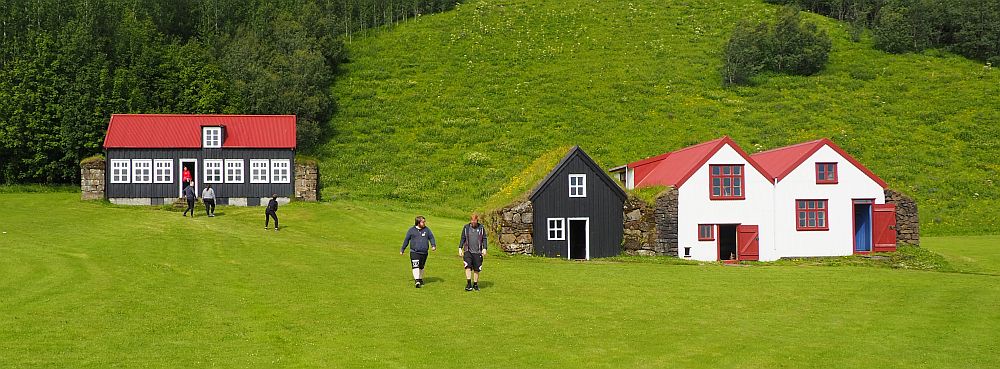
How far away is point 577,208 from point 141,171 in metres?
28.7

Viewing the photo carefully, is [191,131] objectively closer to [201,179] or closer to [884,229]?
[201,179]

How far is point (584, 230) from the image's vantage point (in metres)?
38.7

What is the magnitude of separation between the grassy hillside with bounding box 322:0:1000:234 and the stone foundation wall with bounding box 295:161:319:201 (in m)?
7.00

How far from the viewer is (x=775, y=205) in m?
39.8

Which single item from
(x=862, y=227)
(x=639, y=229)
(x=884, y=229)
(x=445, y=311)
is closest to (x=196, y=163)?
(x=639, y=229)

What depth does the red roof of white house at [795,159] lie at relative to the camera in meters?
40.2

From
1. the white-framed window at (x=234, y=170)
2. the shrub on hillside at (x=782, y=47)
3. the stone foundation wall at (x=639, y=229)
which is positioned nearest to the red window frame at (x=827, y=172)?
the stone foundation wall at (x=639, y=229)

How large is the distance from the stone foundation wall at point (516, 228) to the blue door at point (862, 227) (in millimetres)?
16709

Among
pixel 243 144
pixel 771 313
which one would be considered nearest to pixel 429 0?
pixel 243 144

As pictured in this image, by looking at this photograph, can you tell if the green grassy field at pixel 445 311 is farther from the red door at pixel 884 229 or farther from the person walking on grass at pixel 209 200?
the person walking on grass at pixel 209 200

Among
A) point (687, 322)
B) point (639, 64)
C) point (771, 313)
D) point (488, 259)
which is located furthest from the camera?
point (639, 64)

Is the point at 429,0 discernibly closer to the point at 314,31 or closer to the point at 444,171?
the point at 314,31

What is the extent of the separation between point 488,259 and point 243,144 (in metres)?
25.6

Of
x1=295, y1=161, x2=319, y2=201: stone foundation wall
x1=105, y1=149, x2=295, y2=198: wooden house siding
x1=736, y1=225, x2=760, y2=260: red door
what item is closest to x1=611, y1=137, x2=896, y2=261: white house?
x1=736, y1=225, x2=760, y2=260: red door
